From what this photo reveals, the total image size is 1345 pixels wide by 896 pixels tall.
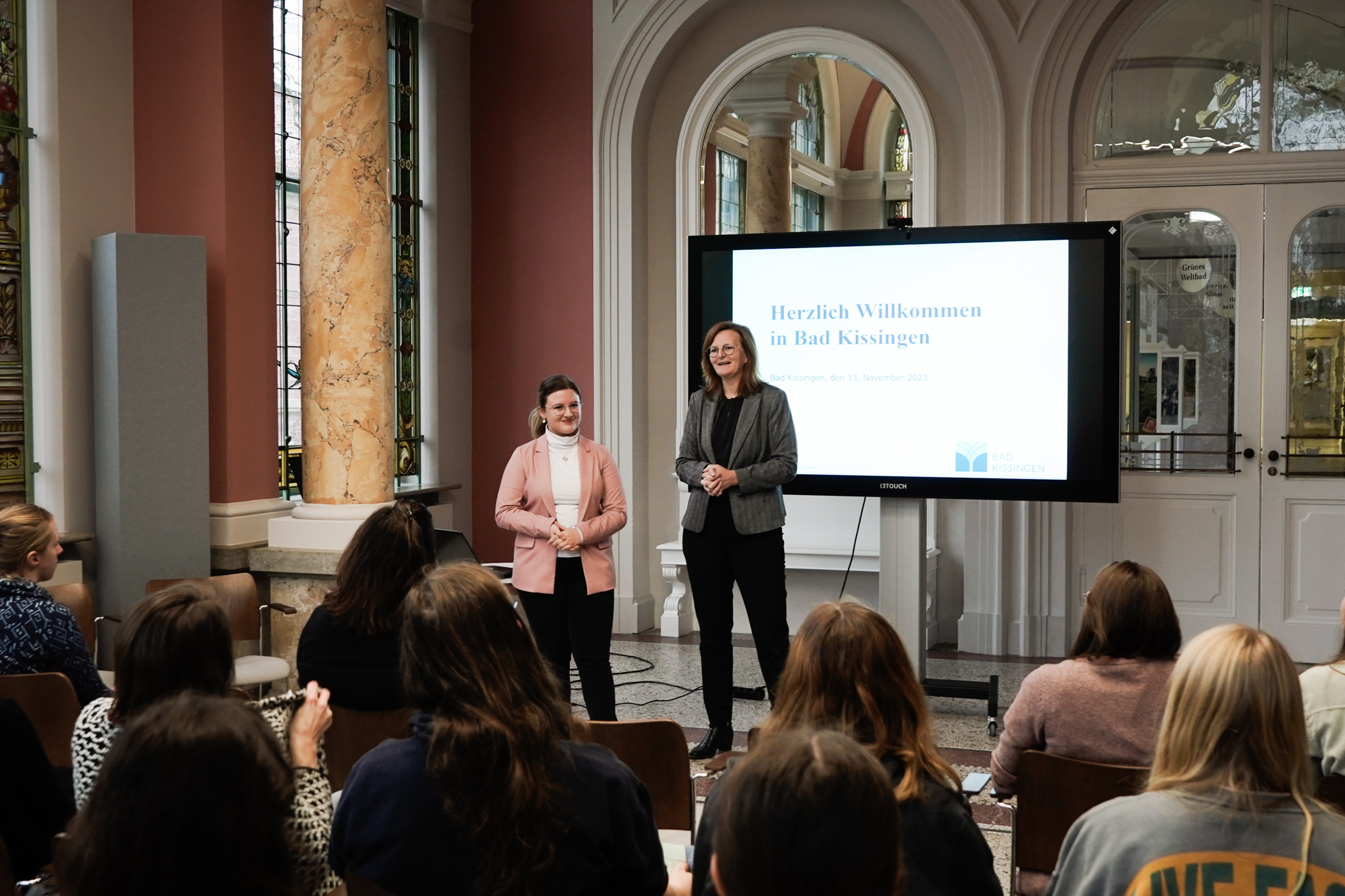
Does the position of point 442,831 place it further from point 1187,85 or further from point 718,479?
point 1187,85

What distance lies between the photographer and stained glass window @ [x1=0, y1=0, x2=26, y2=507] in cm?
512

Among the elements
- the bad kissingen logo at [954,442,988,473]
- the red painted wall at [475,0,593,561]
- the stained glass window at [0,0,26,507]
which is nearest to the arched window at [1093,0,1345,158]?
the bad kissingen logo at [954,442,988,473]

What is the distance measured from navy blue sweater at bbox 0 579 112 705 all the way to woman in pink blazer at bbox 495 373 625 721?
1.45 metres

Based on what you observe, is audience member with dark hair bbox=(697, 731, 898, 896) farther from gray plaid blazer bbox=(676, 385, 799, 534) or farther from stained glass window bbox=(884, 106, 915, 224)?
stained glass window bbox=(884, 106, 915, 224)

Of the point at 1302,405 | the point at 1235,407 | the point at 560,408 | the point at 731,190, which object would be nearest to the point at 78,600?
the point at 560,408

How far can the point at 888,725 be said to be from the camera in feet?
5.68

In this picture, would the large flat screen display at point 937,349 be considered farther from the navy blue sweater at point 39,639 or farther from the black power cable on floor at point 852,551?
the navy blue sweater at point 39,639

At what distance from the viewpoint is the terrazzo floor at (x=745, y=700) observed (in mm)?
4141

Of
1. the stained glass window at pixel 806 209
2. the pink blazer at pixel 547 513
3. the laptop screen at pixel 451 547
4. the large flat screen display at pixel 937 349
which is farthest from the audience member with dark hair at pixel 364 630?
the stained glass window at pixel 806 209

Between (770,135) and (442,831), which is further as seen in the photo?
(770,135)

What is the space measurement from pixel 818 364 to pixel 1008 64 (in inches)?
Result: 91.2

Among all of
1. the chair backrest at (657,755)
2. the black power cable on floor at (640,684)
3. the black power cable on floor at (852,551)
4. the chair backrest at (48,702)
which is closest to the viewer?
the chair backrest at (657,755)

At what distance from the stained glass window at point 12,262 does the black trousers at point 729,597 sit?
9.47 feet

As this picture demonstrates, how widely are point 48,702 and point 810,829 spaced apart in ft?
8.25
